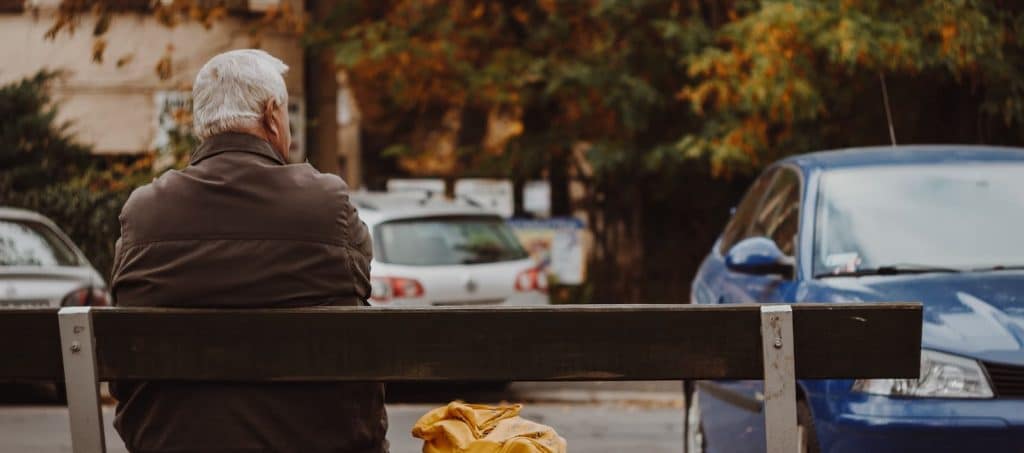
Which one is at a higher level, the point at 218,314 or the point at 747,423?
the point at 218,314

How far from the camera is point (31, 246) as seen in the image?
12.2 meters

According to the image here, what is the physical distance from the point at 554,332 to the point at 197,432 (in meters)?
0.90

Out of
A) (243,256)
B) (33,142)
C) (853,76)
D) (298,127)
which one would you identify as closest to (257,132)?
(243,256)

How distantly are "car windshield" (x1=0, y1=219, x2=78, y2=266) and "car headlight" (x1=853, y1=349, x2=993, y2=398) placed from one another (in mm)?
8101

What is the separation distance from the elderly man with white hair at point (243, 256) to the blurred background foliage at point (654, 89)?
30.7 ft

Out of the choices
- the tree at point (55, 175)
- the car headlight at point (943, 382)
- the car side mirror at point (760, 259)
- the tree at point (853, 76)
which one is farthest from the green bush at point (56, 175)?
the car headlight at point (943, 382)

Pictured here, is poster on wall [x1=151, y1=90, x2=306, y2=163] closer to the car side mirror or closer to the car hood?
the car side mirror

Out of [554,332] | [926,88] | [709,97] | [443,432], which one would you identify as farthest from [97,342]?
[709,97]

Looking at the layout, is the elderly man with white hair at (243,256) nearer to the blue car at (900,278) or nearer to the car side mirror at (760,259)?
the blue car at (900,278)

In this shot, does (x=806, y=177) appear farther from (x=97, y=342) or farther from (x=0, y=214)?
(x=0, y=214)

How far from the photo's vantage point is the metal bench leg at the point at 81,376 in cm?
415

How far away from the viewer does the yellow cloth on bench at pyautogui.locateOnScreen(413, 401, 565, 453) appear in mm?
4180

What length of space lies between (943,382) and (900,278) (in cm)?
76

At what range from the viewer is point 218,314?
158 inches
